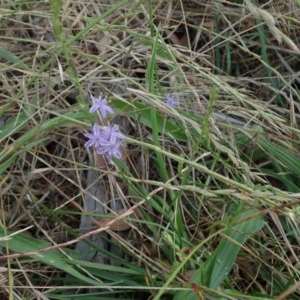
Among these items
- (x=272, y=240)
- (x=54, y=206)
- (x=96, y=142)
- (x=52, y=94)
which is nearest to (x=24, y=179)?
(x=54, y=206)

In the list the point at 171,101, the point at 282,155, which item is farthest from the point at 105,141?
the point at 282,155

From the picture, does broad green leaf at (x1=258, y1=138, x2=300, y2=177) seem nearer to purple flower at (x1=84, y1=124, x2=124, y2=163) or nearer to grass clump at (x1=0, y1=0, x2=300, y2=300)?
grass clump at (x1=0, y1=0, x2=300, y2=300)

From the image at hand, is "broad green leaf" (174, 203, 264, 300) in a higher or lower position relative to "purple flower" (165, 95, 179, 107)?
lower

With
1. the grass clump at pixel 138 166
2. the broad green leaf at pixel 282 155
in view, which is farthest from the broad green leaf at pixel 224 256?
the broad green leaf at pixel 282 155

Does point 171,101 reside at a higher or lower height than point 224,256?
higher

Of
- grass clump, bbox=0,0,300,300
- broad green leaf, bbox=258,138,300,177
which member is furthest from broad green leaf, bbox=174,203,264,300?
broad green leaf, bbox=258,138,300,177

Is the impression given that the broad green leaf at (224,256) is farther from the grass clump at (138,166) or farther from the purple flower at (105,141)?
the purple flower at (105,141)

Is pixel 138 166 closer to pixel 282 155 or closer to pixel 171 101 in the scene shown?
pixel 171 101

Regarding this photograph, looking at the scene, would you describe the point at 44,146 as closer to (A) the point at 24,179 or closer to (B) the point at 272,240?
(A) the point at 24,179

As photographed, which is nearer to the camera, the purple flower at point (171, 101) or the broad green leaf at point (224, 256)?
the broad green leaf at point (224, 256)
